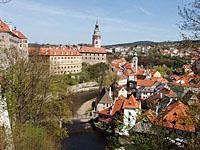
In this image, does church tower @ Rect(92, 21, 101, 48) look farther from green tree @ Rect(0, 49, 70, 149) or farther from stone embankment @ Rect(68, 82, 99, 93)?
green tree @ Rect(0, 49, 70, 149)

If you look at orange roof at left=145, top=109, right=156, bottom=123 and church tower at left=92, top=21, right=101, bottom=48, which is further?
church tower at left=92, top=21, right=101, bottom=48

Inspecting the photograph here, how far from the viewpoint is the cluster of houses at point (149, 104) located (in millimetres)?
4721

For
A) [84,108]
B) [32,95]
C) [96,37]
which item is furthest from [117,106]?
[96,37]

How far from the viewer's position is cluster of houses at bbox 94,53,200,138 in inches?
186

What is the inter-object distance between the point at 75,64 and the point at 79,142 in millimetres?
29319

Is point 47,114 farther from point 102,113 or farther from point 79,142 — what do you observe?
point 102,113

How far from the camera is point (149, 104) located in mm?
5191

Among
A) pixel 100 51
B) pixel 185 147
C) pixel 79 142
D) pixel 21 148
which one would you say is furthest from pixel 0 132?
pixel 100 51

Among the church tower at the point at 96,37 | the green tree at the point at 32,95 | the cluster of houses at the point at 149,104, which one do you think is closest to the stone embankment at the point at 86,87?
the cluster of houses at the point at 149,104

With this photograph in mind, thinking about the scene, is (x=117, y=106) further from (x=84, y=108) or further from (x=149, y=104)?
(x=149, y=104)

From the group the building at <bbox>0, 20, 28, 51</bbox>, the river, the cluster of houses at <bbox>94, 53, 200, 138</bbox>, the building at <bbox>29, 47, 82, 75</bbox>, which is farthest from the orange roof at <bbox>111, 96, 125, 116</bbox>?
the building at <bbox>29, 47, 82, 75</bbox>

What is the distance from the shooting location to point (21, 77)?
1086 centimetres

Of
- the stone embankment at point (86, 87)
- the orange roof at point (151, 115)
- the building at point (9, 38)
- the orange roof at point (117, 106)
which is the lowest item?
the stone embankment at point (86, 87)

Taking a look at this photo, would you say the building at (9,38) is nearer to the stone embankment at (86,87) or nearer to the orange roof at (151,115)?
the orange roof at (151,115)
